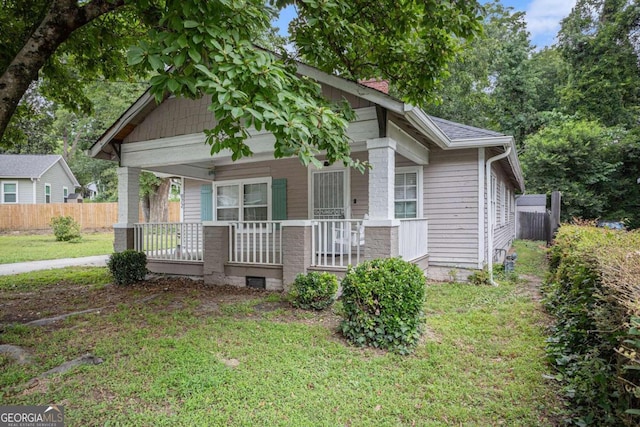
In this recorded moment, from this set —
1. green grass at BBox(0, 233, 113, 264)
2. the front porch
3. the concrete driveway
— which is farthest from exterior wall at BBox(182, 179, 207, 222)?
green grass at BBox(0, 233, 113, 264)

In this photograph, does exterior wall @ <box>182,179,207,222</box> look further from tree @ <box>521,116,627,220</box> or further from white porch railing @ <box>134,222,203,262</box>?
tree @ <box>521,116,627,220</box>

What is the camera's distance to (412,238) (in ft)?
22.6

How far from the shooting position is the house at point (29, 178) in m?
23.3

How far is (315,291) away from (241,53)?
11.4ft

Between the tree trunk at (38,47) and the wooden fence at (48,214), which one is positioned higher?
the tree trunk at (38,47)

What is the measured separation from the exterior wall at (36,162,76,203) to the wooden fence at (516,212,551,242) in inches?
1207

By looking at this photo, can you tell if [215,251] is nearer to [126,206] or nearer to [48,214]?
[126,206]

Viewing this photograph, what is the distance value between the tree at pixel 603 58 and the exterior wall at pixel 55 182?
1328 inches

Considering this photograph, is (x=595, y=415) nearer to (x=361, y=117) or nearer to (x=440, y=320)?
(x=440, y=320)

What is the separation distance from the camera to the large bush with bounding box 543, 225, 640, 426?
6.84 feet

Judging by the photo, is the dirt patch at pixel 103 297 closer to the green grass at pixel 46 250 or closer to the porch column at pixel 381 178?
the porch column at pixel 381 178

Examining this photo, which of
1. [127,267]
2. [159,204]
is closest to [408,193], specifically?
[127,267]

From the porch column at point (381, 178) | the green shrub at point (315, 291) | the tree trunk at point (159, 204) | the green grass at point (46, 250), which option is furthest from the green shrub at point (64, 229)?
the porch column at point (381, 178)

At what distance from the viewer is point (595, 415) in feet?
7.97
